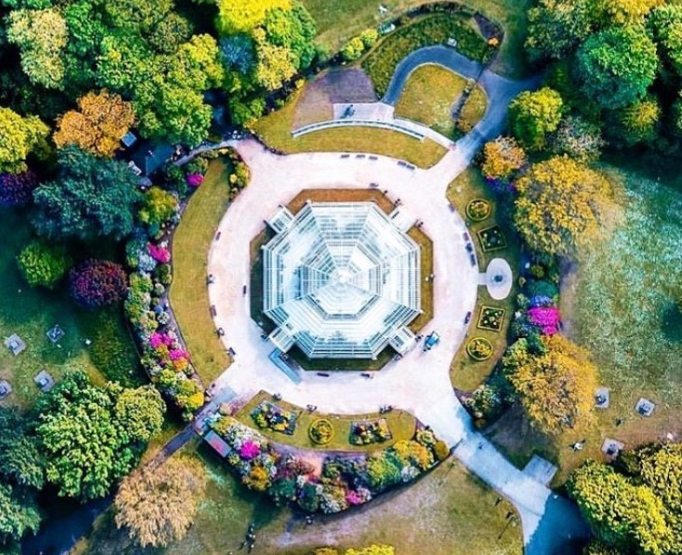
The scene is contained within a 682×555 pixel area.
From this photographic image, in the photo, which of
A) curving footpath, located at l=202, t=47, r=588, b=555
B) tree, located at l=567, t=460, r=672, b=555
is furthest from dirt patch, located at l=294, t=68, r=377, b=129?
tree, located at l=567, t=460, r=672, b=555

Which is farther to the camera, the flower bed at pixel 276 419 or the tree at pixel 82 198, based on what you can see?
the flower bed at pixel 276 419

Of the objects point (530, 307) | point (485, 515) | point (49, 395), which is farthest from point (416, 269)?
point (49, 395)

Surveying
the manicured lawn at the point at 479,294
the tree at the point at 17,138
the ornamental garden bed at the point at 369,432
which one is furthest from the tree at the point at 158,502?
the tree at the point at 17,138

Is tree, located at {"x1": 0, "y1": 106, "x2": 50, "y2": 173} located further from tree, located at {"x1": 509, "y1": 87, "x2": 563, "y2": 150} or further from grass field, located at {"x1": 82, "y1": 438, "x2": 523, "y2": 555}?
tree, located at {"x1": 509, "y1": 87, "x2": 563, "y2": 150}

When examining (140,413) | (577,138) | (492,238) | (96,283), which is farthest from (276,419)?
(577,138)

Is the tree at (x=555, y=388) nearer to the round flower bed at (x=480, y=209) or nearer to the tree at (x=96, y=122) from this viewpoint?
the round flower bed at (x=480, y=209)

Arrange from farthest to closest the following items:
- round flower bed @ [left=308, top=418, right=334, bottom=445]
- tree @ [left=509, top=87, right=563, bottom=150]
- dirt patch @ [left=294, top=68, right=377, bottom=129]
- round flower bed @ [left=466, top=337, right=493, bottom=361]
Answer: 1. dirt patch @ [left=294, top=68, right=377, bottom=129]
2. round flower bed @ [left=466, top=337, right=493, bottom=361]
3. round flower bed @ [left=308, top=418, right=334, bottom=445]
4. tree @ [left=509, top=87, right=563, bottom=150]

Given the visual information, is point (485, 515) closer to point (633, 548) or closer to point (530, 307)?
point (633, 548)
